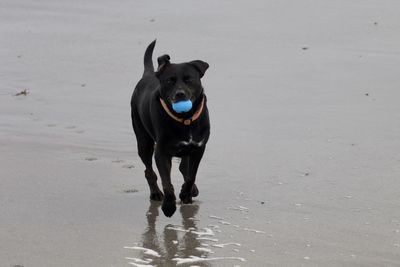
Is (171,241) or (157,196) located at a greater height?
(157,196)

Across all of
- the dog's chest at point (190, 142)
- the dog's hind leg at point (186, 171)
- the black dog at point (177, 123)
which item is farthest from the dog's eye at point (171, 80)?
the dog's hind leg at point (186, 171)

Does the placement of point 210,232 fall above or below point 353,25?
below

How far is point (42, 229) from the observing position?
5402 mm

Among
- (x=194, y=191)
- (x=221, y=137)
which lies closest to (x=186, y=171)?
(x=194, y=191)

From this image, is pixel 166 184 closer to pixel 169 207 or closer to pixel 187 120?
pixel 169 207

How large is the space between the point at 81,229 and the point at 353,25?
7.04m

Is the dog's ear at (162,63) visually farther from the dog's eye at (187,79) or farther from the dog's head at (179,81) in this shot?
the dog's eye at (187,79)

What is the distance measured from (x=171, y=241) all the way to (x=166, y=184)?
0.62m

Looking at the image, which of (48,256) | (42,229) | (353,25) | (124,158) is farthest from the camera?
(353,25)

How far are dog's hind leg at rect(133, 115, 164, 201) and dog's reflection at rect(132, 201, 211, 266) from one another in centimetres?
35

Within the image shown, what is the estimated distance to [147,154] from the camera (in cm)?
654

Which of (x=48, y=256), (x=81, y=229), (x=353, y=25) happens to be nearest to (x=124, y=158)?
(x=81, y=229)

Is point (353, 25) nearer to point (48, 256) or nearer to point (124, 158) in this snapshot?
point (124, 158)

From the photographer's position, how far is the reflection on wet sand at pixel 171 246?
485 cm
